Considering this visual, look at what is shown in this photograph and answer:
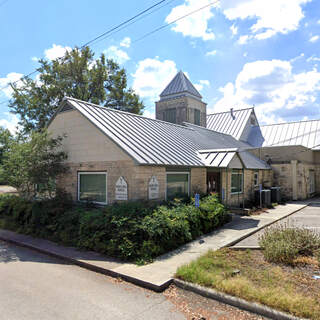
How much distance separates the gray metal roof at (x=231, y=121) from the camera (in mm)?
29875

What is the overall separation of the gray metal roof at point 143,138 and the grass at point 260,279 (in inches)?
169

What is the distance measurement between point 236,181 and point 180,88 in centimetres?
1711

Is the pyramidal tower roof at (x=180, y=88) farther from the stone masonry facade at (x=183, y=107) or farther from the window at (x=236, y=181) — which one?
the window at (x=236, y=181)

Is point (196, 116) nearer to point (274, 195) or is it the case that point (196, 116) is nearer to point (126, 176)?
point (274, 195)

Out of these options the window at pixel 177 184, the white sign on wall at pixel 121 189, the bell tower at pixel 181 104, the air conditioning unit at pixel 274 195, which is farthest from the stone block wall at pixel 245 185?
the bell tower at pixel 181 104

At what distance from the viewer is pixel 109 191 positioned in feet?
33.9

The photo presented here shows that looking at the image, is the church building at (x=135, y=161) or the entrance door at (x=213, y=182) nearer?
the church building at (x=135, y=161)

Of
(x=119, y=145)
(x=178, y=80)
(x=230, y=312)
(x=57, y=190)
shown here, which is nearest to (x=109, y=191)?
(x=119, y=145)

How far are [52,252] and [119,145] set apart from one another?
13.7 ft

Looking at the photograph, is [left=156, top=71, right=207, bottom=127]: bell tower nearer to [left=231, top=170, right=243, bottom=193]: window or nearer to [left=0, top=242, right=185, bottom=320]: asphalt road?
[left=231, top=170, right=243, bottom=193]: window

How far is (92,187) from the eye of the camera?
1118cm

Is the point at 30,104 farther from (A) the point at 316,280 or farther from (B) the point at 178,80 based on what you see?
(A) the point at 316,280

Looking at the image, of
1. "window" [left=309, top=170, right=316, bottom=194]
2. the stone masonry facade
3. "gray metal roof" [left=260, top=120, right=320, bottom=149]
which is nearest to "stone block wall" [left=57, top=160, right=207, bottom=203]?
the stone masonry facade

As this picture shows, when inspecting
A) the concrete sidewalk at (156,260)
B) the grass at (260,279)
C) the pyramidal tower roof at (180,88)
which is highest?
the pyramidal tower roof at (180,88)
